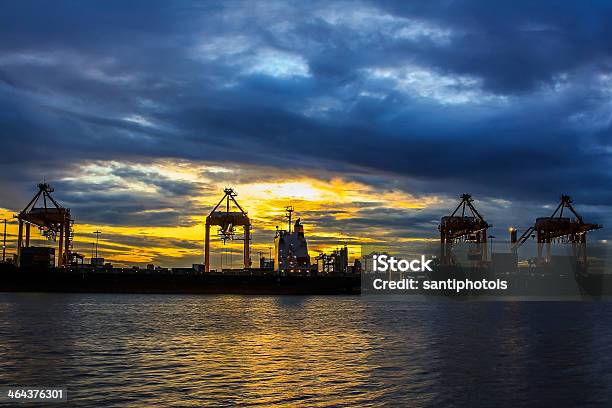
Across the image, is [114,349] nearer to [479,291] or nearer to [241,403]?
[241,403]

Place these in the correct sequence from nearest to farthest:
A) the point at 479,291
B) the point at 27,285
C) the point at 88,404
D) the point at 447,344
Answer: the point at 88,404, the point at 447,344, the point at 27,285, the point at 479,291

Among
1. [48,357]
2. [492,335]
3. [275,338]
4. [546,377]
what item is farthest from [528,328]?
[48,357]

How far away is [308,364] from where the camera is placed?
108 ft

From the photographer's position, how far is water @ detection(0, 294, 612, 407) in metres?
24.5

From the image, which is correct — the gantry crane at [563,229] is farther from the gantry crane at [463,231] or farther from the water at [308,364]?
the water at [308,364]

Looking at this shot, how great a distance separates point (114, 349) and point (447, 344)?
21.6m

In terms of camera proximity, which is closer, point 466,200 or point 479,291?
point 466,200

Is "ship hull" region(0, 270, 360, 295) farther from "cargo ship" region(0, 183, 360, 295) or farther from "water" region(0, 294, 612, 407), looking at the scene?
"water" region(0, 294, 612, 407)

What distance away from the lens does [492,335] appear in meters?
50.3

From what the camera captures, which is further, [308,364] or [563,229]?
[563,229]

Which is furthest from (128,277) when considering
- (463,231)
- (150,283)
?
(463,231)

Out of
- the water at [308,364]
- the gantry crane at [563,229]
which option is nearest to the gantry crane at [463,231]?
the gantry crane at [563,229]

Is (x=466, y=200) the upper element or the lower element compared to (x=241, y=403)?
upper

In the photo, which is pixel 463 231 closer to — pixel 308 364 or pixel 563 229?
pixel 563 229
